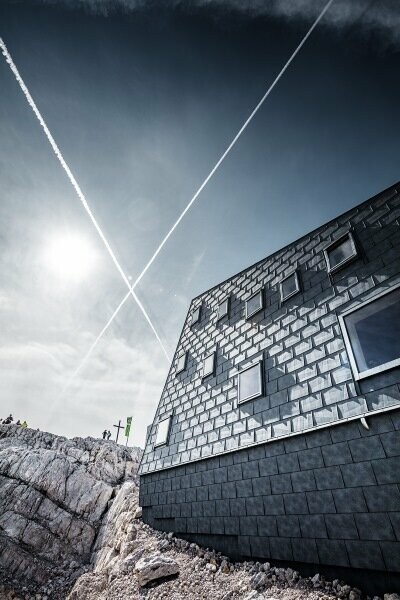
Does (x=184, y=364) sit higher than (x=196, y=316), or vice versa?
(x=196, y=316)

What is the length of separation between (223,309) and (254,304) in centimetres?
205

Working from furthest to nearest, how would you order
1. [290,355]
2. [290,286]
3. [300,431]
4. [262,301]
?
[262,301], [290,286], [290,355], [300,431]

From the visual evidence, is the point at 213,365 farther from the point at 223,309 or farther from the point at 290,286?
the point at 290,286

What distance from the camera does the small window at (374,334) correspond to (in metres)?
5.68

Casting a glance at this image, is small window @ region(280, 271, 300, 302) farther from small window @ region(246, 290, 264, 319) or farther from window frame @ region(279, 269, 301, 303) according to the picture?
small window @ region(246, 290, 264, 319)

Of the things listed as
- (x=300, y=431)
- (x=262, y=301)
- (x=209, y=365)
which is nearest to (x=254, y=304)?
(x=262, y=301)

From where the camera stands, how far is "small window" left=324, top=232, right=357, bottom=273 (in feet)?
25.8

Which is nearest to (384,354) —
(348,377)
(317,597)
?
(348,377)

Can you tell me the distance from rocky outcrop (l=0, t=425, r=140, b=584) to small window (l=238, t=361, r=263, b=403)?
1592 centimetres

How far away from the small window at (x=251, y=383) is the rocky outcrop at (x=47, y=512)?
15.9 m

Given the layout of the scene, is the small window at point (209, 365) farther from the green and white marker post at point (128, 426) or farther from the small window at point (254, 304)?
the green and white marker post at point (128, 426)

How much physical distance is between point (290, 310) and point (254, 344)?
Result: 1636mm

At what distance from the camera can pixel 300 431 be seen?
641 cm

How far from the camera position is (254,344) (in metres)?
9.41
